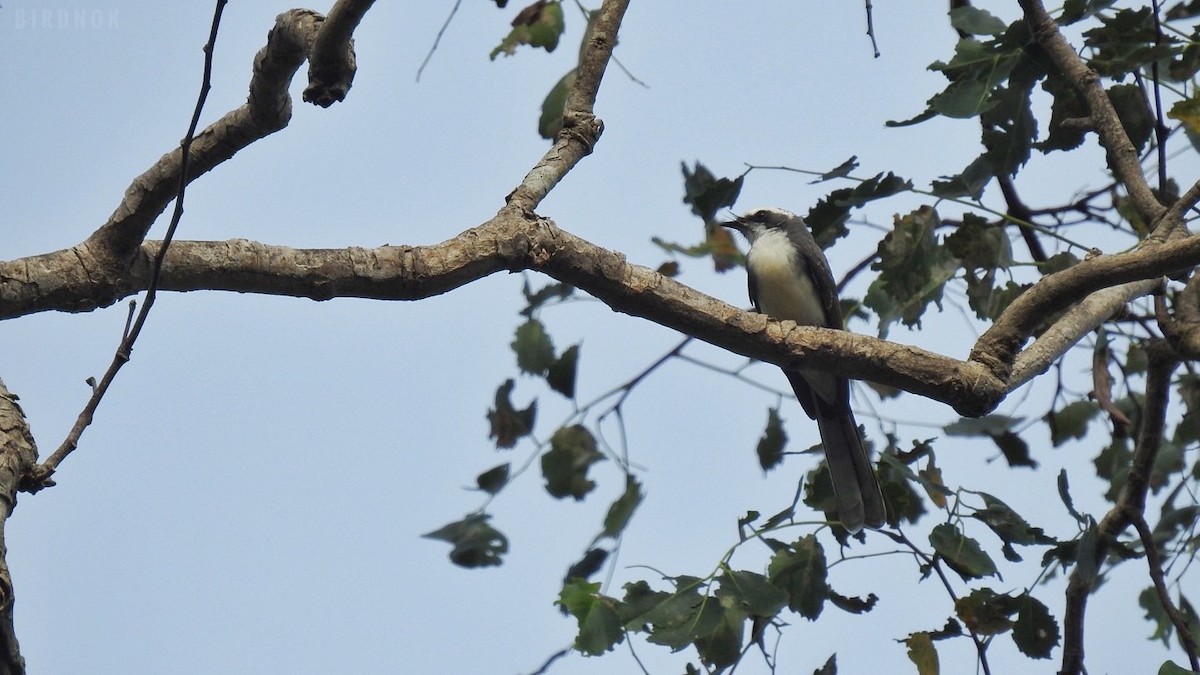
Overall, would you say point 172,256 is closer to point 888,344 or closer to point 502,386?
point 888,344

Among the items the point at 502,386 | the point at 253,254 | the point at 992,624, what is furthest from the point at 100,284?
the point at 992,624

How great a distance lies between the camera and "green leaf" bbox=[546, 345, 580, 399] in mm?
5445

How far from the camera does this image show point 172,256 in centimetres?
294

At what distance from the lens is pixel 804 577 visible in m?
4.81

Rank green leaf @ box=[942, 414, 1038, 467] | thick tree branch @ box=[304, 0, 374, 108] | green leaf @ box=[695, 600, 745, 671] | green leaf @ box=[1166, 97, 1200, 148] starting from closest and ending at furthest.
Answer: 1. thick tree branch @ box=[304, 0, 374, 108]
2. green leaf @ box=[1166, 97, 1200, 148]
3. green leaf @ box=[695, 600, 745, 671]
4. green leaf @ box=[942, 414, 1038, 467]

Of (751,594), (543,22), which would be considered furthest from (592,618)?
(543,22)

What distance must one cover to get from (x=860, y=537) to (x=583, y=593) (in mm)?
1397

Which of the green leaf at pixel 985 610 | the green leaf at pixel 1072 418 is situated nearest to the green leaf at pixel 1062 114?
the green leaf at pixel 1072 418

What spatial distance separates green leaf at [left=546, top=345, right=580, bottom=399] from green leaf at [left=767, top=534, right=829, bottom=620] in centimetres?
125

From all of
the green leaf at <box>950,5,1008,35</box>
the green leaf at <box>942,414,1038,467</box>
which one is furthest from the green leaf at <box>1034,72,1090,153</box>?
the green leaf at <box>942,414,1038,467</box>

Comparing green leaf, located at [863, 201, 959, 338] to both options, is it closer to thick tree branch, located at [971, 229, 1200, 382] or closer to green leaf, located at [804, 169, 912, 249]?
green leaf, located at [804, 169, 912, 249]

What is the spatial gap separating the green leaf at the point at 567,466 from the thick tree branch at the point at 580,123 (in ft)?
5.83

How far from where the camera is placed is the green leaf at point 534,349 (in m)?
5.45

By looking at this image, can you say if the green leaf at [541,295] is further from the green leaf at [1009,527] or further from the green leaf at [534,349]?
the green leaf at [1009,527]
